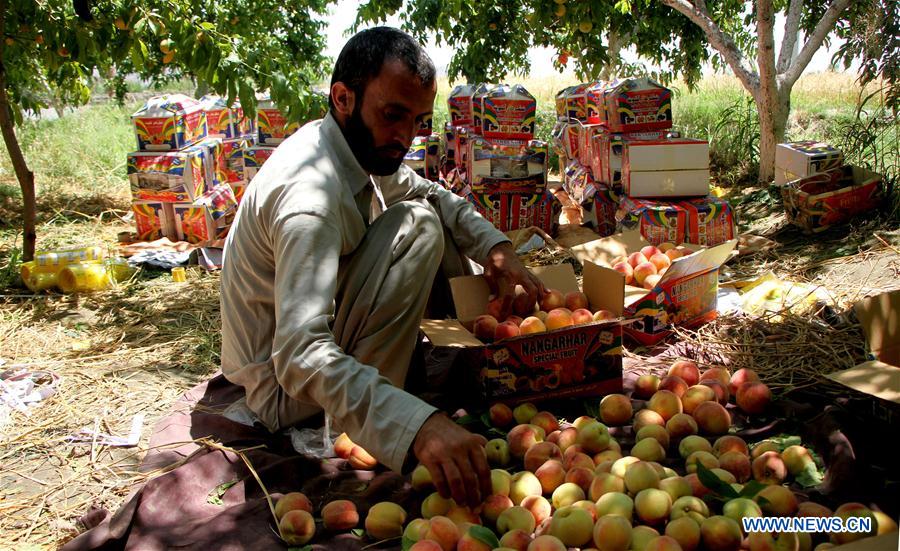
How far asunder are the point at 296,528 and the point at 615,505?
2.68ft

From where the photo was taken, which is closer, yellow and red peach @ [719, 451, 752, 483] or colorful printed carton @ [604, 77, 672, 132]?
yellow and red peach @ [719, 451, 752, 483]

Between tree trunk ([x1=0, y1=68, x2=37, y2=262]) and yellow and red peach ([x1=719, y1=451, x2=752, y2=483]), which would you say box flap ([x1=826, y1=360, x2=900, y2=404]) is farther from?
tree trunk ([x1=0, y1=68, x2=37, y2=262])

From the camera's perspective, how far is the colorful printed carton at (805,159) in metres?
4.63

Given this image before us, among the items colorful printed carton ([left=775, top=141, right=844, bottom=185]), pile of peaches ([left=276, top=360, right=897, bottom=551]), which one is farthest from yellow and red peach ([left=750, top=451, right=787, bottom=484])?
colorful printed carton ([left=775, top=141, right=844, bottom=185])

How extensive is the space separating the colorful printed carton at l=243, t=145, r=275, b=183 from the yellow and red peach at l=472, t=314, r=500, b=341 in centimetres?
405

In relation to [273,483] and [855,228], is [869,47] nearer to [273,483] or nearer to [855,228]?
[855,228]

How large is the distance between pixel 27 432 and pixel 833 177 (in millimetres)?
4795

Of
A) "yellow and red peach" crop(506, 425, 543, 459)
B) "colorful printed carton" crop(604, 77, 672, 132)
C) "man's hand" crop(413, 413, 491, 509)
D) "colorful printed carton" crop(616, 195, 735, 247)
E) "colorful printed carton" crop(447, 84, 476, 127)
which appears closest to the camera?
"man's hand" crop(413, 413, 491, 509)

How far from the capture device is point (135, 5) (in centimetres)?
423

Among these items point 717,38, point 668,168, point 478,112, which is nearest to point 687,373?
point 668,168

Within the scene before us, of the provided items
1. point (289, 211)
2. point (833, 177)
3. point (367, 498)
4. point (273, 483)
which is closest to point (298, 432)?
point (273, 483)

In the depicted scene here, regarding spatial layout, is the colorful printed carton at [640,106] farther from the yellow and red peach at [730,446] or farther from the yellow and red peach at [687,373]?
the yellow and red peach at [730,446]

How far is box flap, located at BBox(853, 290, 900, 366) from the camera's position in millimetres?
2035

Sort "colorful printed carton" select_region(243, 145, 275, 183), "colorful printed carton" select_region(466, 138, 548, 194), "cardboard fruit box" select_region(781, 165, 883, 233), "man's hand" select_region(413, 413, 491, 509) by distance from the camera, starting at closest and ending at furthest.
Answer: "man's hand" select_region(413, 413, 491, 509) → "cardboard fruit box" select_region(781, 165, 883, 233) → "colorful printed carton" select_region(466, 138, 548, 194) → "colorful printed carton" select_region(243, 145, 275, 183)
